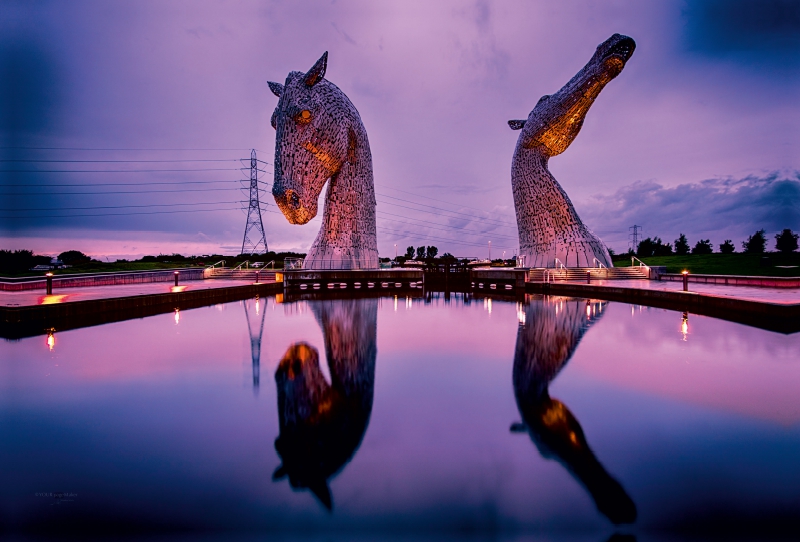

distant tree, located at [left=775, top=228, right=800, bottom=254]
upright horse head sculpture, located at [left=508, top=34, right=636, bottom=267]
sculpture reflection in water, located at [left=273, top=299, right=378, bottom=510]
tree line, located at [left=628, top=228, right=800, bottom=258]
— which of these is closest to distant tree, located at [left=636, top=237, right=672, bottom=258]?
tree line, located at [left=628, top=228, right=800, bottom=258]

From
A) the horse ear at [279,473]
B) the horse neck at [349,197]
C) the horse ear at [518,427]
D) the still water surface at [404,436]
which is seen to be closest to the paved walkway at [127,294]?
the still water surface at [404,436]

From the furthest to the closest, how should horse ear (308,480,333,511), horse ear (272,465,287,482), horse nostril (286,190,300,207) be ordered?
horse nostril (286,190,300,207)
horse ear (272,465,287,482)
horse ear (308,480,333,511)

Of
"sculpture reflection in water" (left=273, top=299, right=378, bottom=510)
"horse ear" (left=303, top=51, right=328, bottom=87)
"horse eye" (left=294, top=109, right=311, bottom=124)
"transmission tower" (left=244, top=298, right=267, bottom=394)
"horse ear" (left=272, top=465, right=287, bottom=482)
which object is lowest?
"horse ear" (left=272, top=465, right=287, bottom=482)

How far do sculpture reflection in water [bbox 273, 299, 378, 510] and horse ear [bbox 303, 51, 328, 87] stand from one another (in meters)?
12.2

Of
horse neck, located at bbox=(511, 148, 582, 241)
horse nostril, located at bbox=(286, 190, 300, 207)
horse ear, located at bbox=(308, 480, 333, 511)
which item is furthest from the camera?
horse neck, located at bbox=(511, 148, 582, 241)

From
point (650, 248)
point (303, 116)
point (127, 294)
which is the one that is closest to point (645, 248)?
point (650, 248)

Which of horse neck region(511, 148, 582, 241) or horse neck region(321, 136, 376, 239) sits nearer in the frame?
horse neck region(321, 136, 376, 239)

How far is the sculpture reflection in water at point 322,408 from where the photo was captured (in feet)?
9.90

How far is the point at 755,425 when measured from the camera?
149 inches

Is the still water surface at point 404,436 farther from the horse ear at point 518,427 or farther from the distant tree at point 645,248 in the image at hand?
the distant tree at point 645,248

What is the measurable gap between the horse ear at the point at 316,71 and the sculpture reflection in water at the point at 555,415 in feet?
41.2

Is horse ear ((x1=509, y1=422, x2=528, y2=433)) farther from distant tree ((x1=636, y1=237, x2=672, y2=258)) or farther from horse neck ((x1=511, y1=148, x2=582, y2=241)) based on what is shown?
distant tree ((x1=636, y1=237, x2=672, y2=258))

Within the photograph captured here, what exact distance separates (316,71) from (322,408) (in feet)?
50.1

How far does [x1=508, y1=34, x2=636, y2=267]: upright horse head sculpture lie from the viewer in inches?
777
